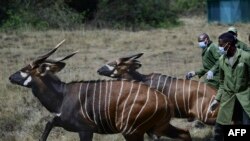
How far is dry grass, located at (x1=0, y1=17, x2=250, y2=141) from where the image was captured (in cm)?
838

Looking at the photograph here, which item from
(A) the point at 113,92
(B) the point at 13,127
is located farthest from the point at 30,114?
(A) the point at 113,92

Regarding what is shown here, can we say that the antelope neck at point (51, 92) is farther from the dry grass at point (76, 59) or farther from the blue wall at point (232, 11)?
the blue wall at point (232, 11)

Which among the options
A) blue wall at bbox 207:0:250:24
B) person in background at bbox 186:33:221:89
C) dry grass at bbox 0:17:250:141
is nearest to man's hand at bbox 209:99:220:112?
person in background at bbox 186:33:221:89

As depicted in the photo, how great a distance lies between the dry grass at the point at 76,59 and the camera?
27.5 ft

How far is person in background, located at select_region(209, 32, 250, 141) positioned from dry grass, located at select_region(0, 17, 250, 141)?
6.01ft

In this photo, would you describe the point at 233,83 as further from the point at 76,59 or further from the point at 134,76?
the point at 76,59

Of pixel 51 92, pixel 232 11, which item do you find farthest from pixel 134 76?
pixel 232 11

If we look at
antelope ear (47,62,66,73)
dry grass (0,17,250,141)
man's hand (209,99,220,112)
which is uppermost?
antelope ear (47,62,66,73)

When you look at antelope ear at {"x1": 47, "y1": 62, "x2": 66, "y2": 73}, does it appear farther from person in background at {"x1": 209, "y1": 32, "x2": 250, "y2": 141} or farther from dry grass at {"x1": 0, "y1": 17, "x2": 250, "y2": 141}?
person in background at {"x1": 209, "y1": 32, "x2": 250, "y2": 141}

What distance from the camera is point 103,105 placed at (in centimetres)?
636

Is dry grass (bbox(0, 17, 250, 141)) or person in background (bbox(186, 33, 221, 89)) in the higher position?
person in background (bbox(186, 33, 221, 89))

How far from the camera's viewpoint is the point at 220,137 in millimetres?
6832

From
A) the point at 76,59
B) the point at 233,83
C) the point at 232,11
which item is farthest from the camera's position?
the point at 232,11

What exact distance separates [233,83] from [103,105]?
1.58 m
